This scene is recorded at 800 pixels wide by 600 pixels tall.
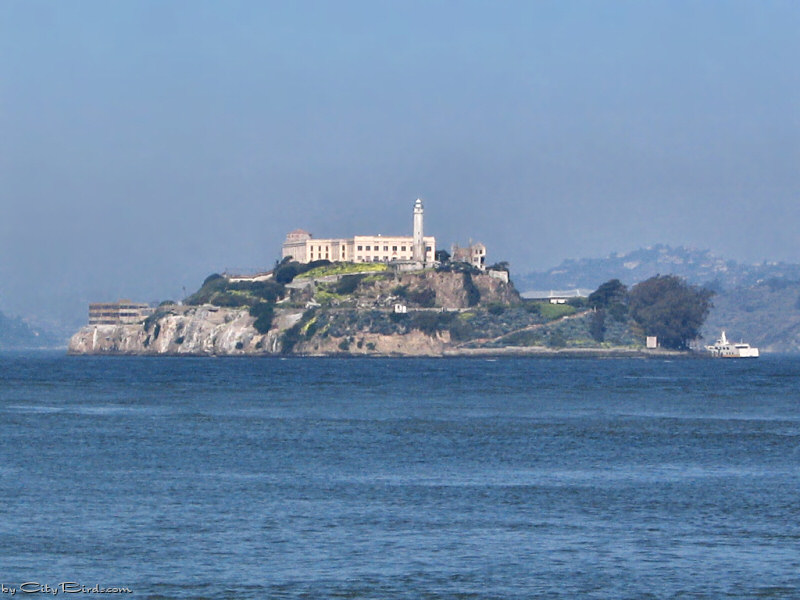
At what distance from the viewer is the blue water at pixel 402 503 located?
2375 cm

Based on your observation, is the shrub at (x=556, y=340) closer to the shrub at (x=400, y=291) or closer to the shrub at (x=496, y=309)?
the shrub at (x=496, y=309)

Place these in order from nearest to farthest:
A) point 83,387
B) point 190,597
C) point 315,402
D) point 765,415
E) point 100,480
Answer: point 190,597 → point 100,480 → point 765,415 → point 315,402 → point 83,387

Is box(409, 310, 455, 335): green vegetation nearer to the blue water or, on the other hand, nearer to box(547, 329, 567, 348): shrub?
box(547, 329, 567, 348): shrub

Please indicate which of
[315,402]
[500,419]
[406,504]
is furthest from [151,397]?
[406,504]

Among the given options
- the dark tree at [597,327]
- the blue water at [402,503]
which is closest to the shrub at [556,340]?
the dark tree at [597,327]

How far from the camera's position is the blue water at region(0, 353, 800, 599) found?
935 inches

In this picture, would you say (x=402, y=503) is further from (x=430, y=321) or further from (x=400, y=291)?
(x=400, y=291)

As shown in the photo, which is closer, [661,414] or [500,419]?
[500,419]

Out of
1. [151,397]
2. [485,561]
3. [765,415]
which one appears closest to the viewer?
[485,561]

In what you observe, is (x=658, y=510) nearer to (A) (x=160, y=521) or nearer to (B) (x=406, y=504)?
(B) (x=406, y=504)

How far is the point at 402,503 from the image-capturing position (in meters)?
32.1

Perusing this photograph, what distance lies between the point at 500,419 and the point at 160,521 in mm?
34104

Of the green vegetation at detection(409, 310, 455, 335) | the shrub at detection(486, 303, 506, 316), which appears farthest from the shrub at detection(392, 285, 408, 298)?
the shrub at detection(486, 303, 506, 316)

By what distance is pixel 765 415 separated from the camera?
216 ft
